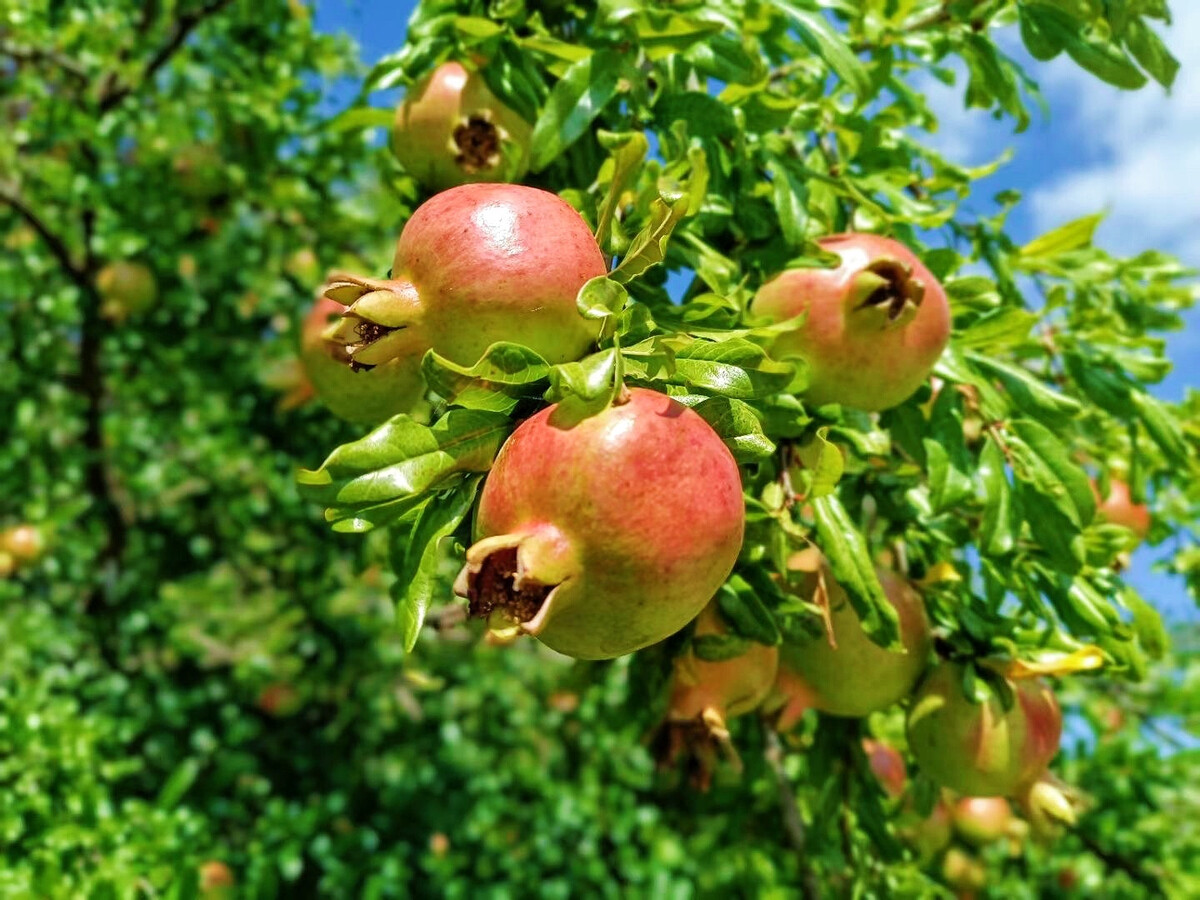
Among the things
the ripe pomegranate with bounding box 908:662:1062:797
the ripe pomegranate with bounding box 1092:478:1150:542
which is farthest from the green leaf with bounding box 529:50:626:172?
the ripe pomegranate with bounding box 1092:478:1150:542

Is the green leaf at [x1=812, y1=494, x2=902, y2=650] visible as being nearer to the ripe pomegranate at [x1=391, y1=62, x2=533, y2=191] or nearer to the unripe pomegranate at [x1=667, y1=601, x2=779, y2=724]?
the unripe pomegranate at [x1=667, y1=601, x2=779, y2=724]

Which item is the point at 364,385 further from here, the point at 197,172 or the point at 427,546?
the point at 197,172

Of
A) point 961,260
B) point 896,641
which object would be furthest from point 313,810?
point 961,260

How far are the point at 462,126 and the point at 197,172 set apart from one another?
191 centimetres

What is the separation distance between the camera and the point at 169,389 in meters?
2.99

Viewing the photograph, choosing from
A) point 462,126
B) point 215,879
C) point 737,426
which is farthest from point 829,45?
point 215,879

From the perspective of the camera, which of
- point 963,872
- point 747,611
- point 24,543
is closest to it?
point 747,611

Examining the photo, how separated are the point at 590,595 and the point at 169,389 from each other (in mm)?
2709

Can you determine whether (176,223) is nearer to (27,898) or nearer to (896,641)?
(27,898)

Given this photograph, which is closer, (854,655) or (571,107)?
(571,107)

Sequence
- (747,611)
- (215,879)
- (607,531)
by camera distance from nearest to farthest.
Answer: (607,531) → (747,611) → (215,879)

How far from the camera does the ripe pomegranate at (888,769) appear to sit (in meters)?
2.05

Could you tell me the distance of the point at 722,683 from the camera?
3.89ft

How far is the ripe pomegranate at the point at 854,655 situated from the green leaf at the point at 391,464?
536 mm
